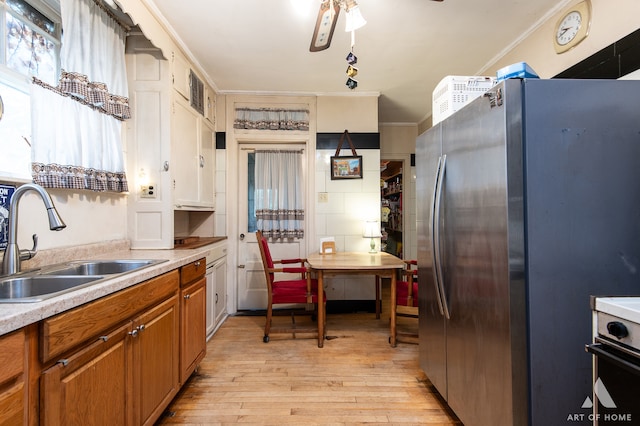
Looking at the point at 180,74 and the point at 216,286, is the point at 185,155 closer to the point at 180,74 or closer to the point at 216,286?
the point at 180,74

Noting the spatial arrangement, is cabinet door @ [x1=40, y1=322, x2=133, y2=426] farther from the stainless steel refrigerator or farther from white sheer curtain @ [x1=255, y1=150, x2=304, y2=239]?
white sheer curtain @ [x1=255, y1=150, x2=304, y2=239]

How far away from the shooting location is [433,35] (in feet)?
8.17

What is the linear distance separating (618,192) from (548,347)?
0.73m

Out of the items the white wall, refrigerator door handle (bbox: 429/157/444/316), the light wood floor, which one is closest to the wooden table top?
the white wall

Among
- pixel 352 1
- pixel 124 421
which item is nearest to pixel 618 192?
pixel 352 1

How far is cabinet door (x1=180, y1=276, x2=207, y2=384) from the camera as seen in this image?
1917 mm

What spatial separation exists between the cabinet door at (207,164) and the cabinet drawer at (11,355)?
2353 millimetres

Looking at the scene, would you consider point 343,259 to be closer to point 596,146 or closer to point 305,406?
point 305,406

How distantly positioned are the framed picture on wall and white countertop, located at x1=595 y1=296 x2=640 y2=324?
2.90 m

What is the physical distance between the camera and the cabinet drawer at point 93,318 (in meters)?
0.94

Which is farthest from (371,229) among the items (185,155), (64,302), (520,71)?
(64,302)

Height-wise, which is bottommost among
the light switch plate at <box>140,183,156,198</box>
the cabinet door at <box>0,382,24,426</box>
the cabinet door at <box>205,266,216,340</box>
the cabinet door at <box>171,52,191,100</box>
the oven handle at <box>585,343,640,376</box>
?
the cabinet door at <box>205,266,216,340</box>

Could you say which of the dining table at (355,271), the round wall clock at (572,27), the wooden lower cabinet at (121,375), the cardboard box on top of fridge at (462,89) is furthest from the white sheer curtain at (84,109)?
the round wall clock at (572,27)

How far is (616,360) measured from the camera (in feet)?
2.81
